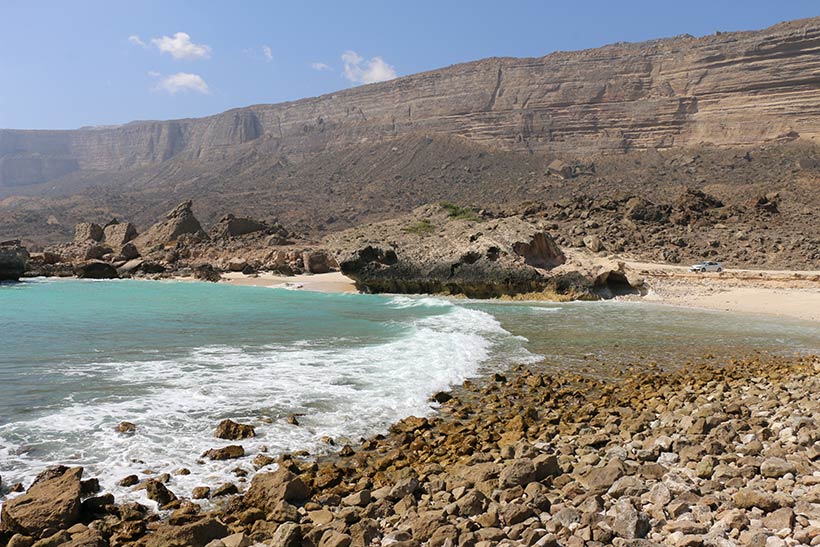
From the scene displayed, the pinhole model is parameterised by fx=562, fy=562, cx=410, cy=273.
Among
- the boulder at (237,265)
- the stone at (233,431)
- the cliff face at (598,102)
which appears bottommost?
the stone at (233,431)

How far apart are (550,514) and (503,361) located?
7267 mm

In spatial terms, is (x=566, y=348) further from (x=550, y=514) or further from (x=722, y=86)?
(x=722, y=86)

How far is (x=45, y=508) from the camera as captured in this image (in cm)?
455

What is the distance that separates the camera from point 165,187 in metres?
96.1

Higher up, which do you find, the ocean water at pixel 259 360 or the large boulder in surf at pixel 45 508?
the large boulder in surf at pixel 45 508

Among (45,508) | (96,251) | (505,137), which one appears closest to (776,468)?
(45,508)

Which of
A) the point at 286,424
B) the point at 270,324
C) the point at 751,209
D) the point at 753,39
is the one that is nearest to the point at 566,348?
the point at 286,424

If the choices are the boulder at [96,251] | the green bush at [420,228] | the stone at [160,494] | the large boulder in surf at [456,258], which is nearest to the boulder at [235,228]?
the boulder at [96,251]

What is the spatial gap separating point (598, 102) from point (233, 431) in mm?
80398

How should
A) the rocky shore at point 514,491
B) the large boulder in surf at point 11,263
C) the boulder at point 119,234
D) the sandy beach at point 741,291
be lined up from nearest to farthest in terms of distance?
the rocky shore at point 514,491 < the sandy beach at point 741,291 < the large boulder in surf at point 11,263 < the boulder at point 119,234

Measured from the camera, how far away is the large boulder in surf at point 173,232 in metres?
48.3

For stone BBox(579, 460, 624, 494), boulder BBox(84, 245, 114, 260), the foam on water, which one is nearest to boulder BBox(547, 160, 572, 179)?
boulder BBox(84, 245, 114, 260)

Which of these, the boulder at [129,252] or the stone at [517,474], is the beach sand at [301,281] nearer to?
the boulder at [129,252]

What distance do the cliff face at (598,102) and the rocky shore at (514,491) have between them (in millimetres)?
69606
